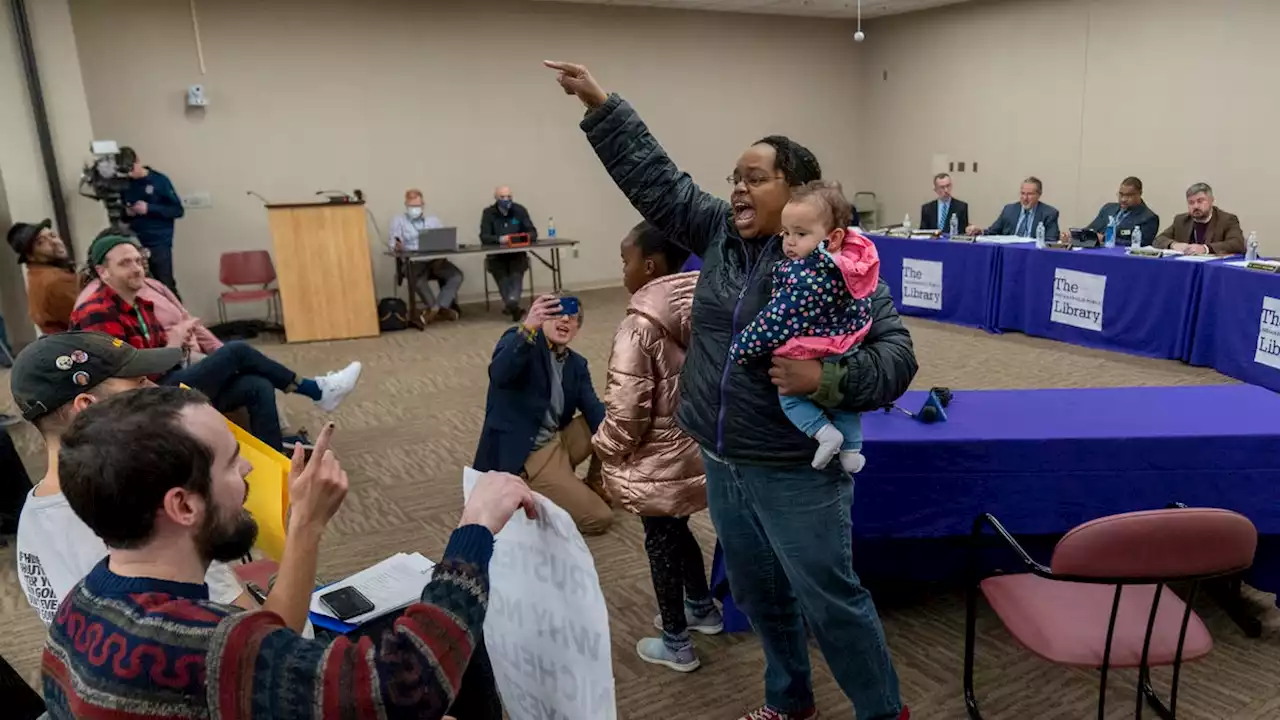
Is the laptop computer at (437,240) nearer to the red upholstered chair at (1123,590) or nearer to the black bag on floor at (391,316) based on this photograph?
the black bag on floor at (391,316)

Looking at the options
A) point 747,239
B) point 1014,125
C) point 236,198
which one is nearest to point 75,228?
point 236,198

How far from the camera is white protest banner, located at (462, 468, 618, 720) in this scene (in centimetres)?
142

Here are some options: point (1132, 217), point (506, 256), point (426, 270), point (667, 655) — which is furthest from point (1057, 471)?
point (426, 270)

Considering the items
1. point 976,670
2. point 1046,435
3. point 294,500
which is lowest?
point 976,670

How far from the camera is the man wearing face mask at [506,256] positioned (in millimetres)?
7945

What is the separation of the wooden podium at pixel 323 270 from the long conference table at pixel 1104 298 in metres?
4.41

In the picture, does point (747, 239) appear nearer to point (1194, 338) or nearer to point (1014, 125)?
point (1194, 338)

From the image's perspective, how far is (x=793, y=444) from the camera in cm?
161

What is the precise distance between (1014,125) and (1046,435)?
7.71 metres

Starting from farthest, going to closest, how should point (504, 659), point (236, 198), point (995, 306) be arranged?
point (236, 198)
point (995, 306)
point (504, 659)

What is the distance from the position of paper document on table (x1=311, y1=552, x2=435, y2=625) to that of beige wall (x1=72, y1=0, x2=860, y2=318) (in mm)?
6796

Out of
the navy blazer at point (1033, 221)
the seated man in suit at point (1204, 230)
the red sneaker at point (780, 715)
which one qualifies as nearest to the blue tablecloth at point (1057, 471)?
the red sneaker at point (780, 715)

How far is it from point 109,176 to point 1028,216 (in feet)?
23.9

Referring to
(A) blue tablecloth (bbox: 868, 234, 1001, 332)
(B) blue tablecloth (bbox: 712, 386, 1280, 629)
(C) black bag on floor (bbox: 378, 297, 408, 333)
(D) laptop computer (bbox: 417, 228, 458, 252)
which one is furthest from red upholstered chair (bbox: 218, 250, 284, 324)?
(B) blue tablecloth (bbox: 712, 386, 1280, 629)
